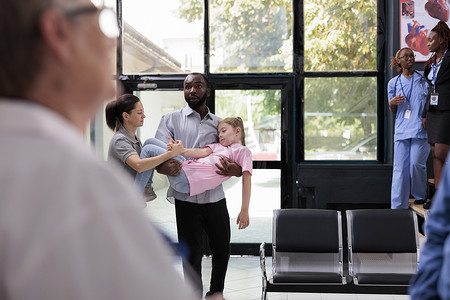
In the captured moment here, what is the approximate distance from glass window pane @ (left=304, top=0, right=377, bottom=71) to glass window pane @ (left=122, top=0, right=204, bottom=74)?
129 centimetres

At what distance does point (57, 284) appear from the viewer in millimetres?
447

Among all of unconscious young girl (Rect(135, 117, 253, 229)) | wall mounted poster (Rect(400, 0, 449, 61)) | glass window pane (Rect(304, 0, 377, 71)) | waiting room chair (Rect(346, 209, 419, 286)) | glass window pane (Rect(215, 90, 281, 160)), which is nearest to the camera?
unconscious young girl (Rect(135, 117, 253, 229))

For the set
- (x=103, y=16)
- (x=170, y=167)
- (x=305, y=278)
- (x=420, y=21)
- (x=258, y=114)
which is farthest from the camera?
(x=258, y=114)

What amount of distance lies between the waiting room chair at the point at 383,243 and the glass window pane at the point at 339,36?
2473 millimetres

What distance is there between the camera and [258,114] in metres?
Answer: 6.53

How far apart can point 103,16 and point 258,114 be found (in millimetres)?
5933

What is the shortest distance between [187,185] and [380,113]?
3166 millimetres

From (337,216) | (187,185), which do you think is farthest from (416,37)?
(187,185)

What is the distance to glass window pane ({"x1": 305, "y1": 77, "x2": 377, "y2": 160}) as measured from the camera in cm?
638

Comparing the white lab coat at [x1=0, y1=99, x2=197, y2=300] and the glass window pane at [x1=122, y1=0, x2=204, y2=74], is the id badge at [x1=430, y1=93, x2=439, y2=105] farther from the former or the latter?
the white lab coat at [x1=0, y1=99, x2=197, y2=300]

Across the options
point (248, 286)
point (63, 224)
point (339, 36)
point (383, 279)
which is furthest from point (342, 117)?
point (63, 224)

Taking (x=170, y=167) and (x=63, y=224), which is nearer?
(x=63, y=224)

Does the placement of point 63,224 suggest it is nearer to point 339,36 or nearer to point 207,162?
point 207,162

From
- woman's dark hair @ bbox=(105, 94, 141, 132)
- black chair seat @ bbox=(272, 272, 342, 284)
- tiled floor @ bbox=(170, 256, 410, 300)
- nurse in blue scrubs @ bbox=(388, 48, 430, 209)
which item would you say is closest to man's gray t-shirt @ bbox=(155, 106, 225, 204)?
woman's dark hair @ bbox=(105, 94, 141, 132)
